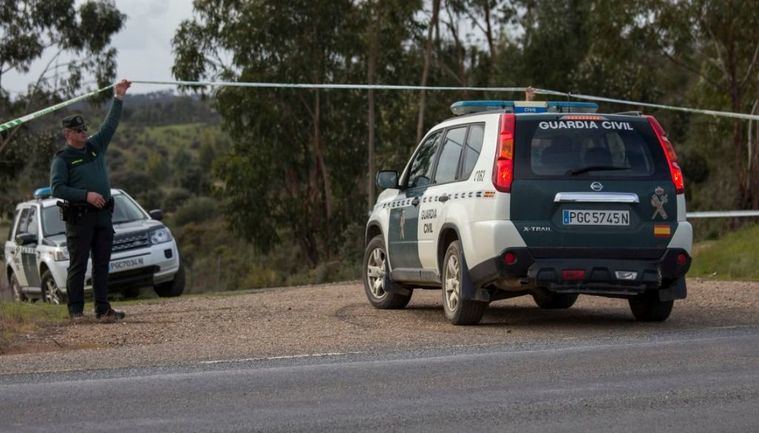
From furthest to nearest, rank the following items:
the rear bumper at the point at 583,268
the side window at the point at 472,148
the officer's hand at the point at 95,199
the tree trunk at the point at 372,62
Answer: the tree trunk at the point at 372,62, the officer's hand at the point at 95,199, the side window at the point at 472,148, the rear bumper at the point at 583,268

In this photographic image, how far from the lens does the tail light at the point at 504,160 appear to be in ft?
36.5

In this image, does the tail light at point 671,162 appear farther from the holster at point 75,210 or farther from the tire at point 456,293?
the holster at point 75,210

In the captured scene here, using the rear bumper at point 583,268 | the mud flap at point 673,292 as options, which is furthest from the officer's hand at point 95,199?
the mud flap at point 673,292

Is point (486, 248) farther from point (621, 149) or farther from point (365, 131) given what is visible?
point (365, 131)

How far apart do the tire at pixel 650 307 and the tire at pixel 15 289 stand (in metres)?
11.3

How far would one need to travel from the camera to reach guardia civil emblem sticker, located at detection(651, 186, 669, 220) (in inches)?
443

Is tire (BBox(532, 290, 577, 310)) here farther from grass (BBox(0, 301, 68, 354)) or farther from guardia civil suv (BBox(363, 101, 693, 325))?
grass (BBox(0, 301, 68, 354))

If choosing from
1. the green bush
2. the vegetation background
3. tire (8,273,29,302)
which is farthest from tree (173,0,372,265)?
Answer: the green bush

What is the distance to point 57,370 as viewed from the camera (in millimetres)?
9148

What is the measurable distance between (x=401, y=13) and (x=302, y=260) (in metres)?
10.4

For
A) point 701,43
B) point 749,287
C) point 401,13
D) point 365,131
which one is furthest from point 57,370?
point 365,131

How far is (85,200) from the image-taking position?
1231 centimetres

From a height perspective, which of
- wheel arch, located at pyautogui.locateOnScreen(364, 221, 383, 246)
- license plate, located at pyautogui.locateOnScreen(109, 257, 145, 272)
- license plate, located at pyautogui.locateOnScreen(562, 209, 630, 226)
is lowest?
license plate, located at pyautogui.locateOnScreen(109, 257, 145, 272)

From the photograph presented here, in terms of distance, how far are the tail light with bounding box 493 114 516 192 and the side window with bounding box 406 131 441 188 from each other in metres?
1.66
